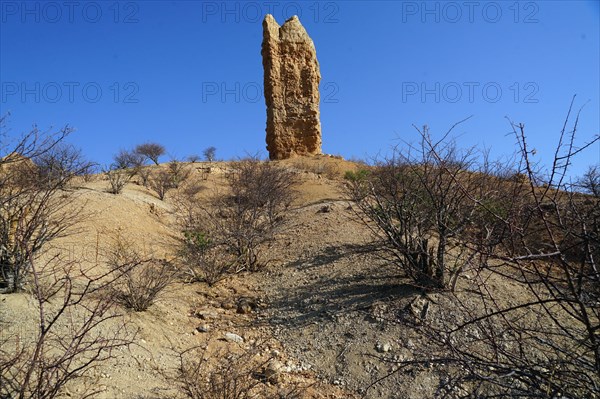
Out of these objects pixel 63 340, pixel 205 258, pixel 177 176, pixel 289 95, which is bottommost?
pixel 63 340

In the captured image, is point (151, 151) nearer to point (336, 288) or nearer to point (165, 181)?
point (165, 181)

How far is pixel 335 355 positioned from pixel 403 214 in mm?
2479

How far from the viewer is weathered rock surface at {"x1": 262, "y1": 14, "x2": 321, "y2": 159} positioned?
21.5 metres

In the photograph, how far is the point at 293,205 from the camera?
40.4 ft

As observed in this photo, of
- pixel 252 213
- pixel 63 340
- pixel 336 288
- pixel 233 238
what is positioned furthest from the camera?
pixel 252 213

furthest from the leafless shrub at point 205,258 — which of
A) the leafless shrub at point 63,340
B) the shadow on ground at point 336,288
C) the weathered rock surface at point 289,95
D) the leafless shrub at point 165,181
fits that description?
the weathered rock surface at point 289,95

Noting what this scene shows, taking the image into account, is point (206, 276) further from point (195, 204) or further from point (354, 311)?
point (195, 204)

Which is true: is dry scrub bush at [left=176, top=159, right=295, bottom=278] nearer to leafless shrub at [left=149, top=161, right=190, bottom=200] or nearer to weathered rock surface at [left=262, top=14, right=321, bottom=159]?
leafless shrub at [left=149, top=161, right=190, bottom=200]

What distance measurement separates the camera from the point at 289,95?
21.9 m

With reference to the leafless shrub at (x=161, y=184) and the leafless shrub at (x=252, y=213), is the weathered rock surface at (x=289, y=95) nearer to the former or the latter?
the leafless shrub at (x=252, y=213)

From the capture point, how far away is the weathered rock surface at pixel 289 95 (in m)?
21.5

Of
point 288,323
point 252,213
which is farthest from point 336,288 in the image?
point 252,213

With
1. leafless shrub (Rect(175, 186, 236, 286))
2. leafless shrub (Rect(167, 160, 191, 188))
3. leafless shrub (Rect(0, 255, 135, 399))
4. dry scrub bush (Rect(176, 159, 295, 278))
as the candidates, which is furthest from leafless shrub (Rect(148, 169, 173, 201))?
leafless shrub (Rect(0, 255, 135, 399))

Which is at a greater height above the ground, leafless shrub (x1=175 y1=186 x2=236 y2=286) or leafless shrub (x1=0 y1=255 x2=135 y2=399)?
leafless shrub (x1=175 y1=186 x2=236 y2=286)
